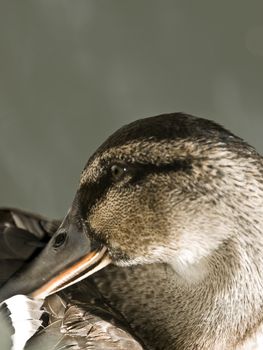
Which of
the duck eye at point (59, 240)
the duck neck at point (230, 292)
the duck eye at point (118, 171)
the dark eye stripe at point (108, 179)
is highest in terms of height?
the duck eye at point (118, 171)

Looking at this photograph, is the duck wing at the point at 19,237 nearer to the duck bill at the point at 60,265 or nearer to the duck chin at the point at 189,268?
the duck bill at the point at 60,265

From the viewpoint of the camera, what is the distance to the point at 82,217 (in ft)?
12.1

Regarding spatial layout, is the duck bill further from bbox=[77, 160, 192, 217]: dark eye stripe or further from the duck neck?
the duck neck

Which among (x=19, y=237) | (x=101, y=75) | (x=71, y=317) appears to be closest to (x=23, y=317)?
(x=71, y=317)

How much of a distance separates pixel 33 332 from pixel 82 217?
1.49 feet

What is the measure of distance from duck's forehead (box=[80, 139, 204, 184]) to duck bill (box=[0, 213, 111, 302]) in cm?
33

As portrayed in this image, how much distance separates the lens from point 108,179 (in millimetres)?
3574

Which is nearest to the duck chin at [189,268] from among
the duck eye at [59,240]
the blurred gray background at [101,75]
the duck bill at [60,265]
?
the duck bill at [60,265]

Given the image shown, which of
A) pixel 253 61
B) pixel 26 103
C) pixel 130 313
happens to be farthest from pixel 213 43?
pixel 130 313

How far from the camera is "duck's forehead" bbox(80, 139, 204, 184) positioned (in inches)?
136

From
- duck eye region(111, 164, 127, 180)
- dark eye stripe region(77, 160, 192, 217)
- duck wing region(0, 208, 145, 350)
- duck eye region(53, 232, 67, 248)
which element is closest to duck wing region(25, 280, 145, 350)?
duck wing region(0, 208, 145, 350)

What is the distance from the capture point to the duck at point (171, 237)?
3512 mm

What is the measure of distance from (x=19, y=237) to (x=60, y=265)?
0.35 metres

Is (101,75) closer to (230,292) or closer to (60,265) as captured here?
(60,265)
